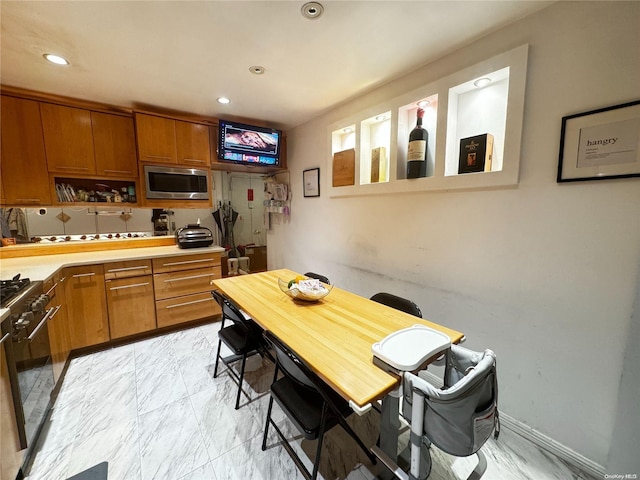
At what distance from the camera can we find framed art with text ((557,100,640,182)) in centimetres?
113

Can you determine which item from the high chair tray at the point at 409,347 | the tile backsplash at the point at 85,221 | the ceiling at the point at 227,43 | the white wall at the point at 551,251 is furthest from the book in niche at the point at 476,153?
the tile backsplash at the point at 85,221

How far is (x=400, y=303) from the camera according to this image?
1687 mm

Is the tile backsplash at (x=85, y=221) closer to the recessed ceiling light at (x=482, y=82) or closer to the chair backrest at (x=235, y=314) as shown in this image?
the chair backrest at (x=235, y=314)

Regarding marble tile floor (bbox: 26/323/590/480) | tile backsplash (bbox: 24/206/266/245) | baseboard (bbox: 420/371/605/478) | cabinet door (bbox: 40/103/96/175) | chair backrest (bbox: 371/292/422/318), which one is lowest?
marble tile floor (bbox: 26/323/590/480)

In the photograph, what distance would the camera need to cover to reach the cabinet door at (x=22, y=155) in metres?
2.21

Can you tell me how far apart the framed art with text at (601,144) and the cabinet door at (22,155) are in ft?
13.2

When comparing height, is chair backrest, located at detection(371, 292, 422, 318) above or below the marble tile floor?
above

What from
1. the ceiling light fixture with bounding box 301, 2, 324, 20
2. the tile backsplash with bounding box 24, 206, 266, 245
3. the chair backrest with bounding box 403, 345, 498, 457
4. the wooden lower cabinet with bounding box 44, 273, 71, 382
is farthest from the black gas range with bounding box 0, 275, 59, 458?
the ceiling light fixture with bounding box 301, 2, 324, 20

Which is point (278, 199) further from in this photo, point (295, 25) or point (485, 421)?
point (485, 421)

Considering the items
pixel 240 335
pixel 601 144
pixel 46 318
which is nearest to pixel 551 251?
pixel 601 144

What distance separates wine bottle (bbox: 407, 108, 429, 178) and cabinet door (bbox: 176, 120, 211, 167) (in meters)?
2.33

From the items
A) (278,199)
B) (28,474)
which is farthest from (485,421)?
(278,199)

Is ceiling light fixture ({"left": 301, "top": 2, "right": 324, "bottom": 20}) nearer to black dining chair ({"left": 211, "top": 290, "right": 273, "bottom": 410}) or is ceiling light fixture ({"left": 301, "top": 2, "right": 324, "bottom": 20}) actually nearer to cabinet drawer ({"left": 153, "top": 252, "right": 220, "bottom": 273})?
black dining chair ({"left": 211, "top": 290, "right": 273, "bottom": 410})

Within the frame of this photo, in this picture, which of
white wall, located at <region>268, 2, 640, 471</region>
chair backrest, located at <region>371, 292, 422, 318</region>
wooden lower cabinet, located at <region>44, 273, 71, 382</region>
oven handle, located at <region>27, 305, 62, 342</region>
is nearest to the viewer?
white wall, located at <region>268, 2, 640, 471</region>
